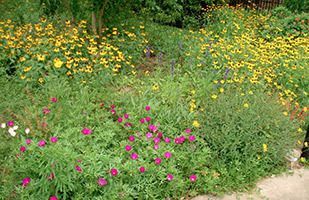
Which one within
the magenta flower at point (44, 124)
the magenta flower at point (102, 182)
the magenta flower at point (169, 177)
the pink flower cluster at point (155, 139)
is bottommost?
the magenta flower at point (169, 177)

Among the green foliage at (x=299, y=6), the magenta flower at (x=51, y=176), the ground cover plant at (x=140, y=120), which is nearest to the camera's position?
the magenta flower at (x=51, y=176)

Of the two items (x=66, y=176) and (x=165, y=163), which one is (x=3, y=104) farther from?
(x=165, y=163)

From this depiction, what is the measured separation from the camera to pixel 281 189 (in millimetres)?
3281

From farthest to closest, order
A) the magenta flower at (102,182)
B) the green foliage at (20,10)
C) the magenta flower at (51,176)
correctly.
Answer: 1. the green foliage at (20,10)
2. the magenta flower at (102,182)
3. the magenta flower at (51,176)

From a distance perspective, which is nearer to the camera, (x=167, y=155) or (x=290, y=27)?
(x=167, y=155)

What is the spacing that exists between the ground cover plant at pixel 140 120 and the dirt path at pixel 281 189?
0.30ft

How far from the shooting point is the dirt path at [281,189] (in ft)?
10.3

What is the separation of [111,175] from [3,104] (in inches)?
66.2

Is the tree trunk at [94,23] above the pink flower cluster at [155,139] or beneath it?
above

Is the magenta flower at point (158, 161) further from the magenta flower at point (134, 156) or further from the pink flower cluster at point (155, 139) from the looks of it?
the magenta flower at point (134, 156)

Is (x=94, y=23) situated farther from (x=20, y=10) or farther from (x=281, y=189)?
(x=281, y=189)

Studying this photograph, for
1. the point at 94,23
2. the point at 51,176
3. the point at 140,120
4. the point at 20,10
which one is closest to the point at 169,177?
the point at 140,120

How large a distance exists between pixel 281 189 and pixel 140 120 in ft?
4.76

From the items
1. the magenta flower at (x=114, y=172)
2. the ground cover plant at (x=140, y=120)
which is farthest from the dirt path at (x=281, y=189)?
the magenta flower at (x=114, y=172)
